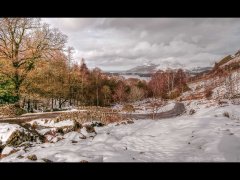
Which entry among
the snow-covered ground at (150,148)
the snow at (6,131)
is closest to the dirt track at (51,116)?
the snow at (6,131)

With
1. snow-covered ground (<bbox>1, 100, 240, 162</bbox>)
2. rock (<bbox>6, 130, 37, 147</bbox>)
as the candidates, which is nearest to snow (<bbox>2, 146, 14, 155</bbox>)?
rock (<bbox>6, 130, 37, 147</bbox>)

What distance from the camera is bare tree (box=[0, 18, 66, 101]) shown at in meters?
21.1

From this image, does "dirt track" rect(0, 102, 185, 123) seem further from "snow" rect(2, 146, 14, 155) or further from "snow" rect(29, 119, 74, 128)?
"snow" rect(2, 146, 14, 155)

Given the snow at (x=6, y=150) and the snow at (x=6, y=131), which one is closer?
the snow at (x=6, y=150)

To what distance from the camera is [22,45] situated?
22297 mm

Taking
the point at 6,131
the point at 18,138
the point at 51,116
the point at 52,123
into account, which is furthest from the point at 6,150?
the point at 51,116

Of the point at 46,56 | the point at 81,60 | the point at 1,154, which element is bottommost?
the point at 1,154

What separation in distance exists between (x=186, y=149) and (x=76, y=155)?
352cm

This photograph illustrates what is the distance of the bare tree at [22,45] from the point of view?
21.1 meters

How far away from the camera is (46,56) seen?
23.2 metres

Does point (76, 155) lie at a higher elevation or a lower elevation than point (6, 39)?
lower

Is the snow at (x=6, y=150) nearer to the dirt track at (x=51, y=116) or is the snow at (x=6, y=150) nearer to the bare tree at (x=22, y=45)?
the dirt track at (x=51, y=116)
